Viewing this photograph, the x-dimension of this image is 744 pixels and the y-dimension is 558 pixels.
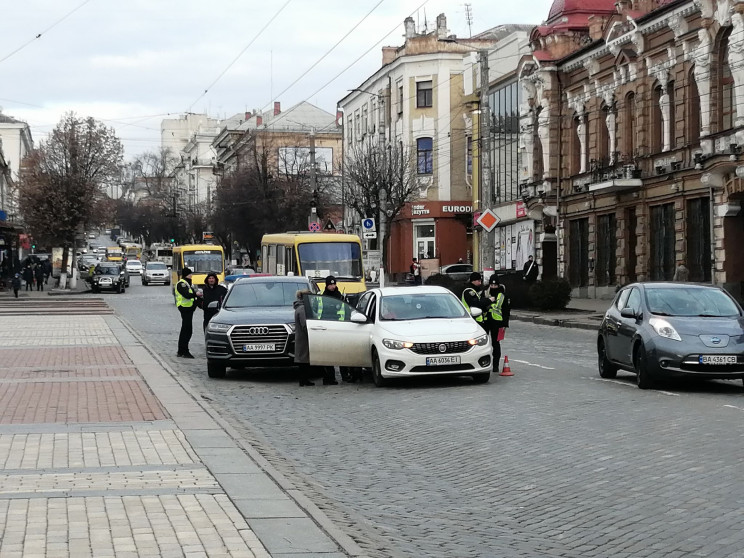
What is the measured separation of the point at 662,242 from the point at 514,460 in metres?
33.9

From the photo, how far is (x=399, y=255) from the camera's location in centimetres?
7881

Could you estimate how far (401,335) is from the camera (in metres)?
17.9

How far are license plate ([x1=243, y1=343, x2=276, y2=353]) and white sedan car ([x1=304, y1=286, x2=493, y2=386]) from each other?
1419 millimetres

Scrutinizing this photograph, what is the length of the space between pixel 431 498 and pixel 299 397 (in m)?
8.06

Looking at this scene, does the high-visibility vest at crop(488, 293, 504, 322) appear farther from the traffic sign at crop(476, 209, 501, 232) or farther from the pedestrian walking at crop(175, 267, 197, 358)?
the traffic sign at crop(476, 209, 501, 232)

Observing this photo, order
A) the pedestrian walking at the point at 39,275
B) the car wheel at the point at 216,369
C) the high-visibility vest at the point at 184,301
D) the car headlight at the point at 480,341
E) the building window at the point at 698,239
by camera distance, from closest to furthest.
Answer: the car headlight at the point at 480,341 < the car wheel at the point at 216,369 < the high-visibility vest at the point at 184,301 < the building window at the point at 698,239 < the pedestrian walking at the point at 39,275

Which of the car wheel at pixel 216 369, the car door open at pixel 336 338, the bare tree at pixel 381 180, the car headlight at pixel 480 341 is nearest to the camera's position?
the car headlight at pixel 480 341

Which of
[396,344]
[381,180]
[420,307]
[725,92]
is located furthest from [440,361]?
[381,180]

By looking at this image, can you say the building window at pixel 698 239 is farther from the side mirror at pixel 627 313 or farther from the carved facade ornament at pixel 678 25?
the side mirror at pixel 627 313

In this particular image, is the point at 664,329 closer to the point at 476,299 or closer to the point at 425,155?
the point at 476,299

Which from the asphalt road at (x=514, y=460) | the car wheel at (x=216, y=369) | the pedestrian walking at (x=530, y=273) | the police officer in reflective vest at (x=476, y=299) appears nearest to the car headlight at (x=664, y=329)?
the asphalt road at (x=514, y=460)

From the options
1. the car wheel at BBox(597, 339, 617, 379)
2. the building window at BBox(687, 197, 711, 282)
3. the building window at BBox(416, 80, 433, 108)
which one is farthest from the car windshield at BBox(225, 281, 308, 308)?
the building window at BBox(416, 80, 433, 108)

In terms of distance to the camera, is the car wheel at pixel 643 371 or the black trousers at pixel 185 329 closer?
the car wheel at pixel 643 371

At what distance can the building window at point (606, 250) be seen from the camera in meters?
48.4
